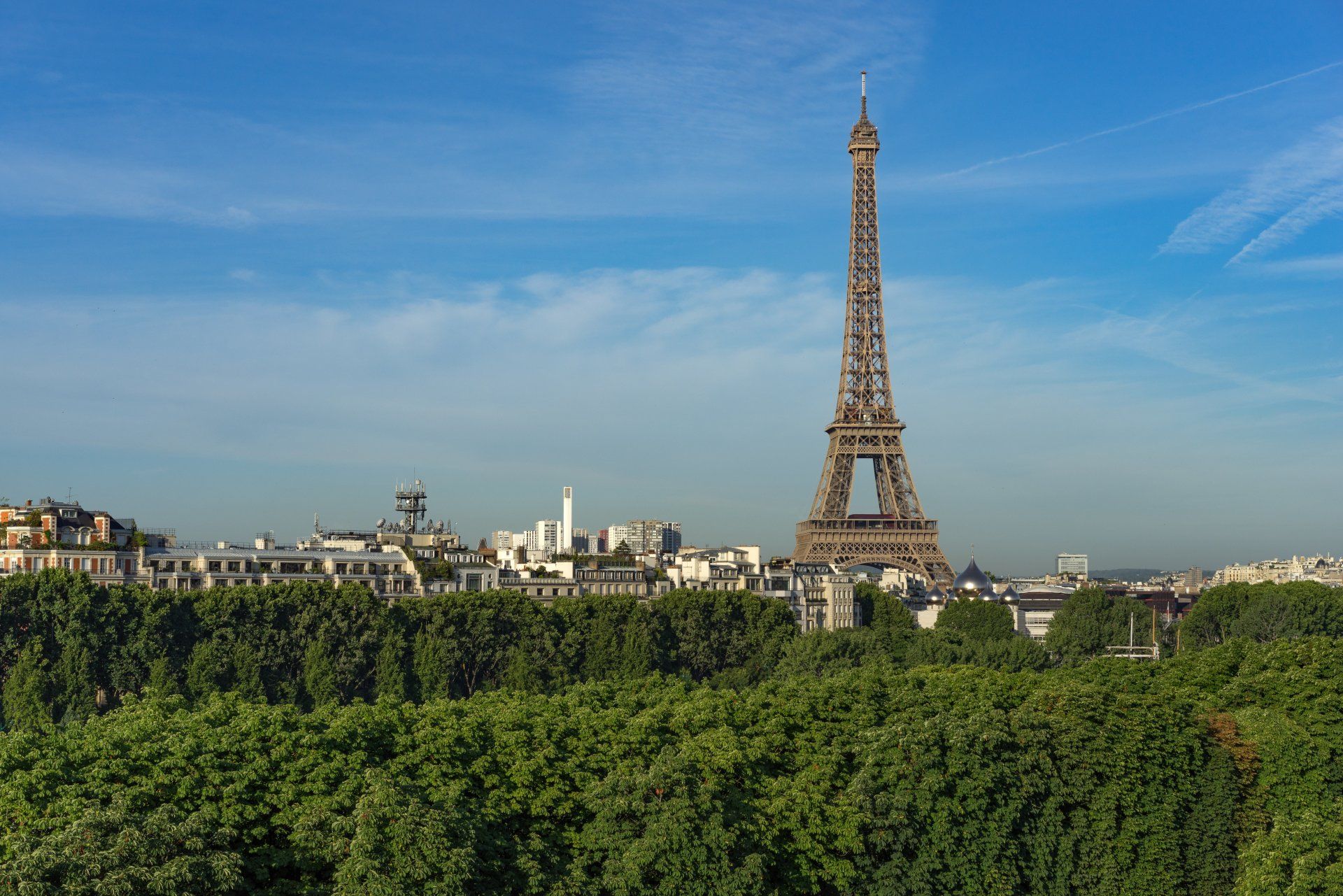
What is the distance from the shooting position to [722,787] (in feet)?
131

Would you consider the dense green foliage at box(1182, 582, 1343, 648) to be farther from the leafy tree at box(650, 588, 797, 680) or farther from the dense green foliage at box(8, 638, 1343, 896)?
the dense green foliage at box(8, 638, 1343, 896)

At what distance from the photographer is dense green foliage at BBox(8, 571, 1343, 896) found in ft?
110

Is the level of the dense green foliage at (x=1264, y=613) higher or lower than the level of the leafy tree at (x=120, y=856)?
higher

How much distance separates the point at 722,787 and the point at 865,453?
330ft

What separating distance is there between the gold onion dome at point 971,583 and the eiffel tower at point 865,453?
1.54 m

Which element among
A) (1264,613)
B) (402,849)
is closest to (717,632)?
→ (1264,613)

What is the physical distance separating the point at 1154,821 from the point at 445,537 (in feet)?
269

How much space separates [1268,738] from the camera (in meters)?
52.1

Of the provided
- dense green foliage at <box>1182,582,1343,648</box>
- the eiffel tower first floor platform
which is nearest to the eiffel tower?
the eiffel tower first floor platform

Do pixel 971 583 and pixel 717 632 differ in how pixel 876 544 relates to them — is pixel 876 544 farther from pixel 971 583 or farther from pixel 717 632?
pixel 717 632

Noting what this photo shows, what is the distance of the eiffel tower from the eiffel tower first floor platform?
0.06 meters

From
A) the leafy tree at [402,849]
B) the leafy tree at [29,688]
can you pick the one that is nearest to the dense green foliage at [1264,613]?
the leafy tree at [29,688]

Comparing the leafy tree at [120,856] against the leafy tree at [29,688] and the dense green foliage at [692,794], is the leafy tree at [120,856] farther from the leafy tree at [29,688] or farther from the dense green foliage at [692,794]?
the leafy tree at [29,688]

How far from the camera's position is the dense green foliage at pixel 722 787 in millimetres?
33469
